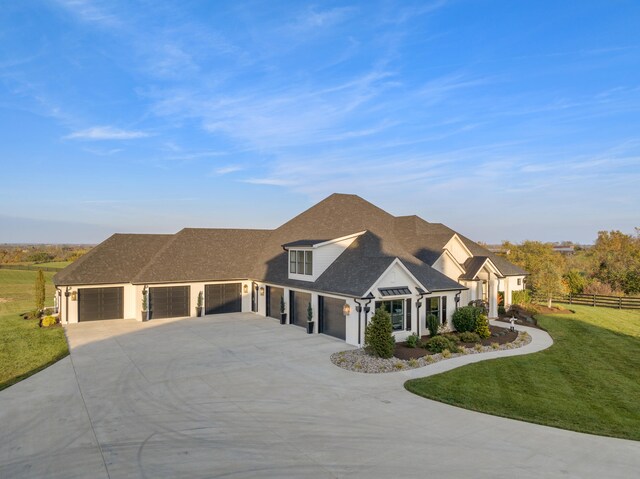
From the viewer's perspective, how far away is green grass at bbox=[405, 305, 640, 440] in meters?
11.2

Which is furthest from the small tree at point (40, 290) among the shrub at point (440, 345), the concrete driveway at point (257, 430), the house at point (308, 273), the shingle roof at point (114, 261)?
the shrub at point (440, 345)

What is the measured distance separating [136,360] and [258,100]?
56.8 ft

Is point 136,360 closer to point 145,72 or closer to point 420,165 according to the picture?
point 145,72

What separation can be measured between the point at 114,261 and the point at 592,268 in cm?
4729

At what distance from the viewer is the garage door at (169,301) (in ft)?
87.2

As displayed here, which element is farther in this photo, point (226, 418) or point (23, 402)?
point (23, 402)

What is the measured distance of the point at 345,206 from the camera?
3055 cm

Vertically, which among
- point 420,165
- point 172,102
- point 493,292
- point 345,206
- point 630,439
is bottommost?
point 630,439

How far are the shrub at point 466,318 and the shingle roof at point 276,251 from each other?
1.64 meters

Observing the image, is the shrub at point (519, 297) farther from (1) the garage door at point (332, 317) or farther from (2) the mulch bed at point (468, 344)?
(1) the garage door at point (332, 317)

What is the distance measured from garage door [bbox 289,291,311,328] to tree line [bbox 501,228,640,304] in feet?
63.4

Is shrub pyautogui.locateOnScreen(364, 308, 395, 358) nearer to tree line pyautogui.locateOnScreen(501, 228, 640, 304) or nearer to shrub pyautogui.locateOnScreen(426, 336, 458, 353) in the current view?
shrub pyautogui.locateOnScreen(426, 336, 458, 353)

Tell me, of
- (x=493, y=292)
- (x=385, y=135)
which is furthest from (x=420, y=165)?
(x=493, y=292)

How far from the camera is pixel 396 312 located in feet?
66.1
